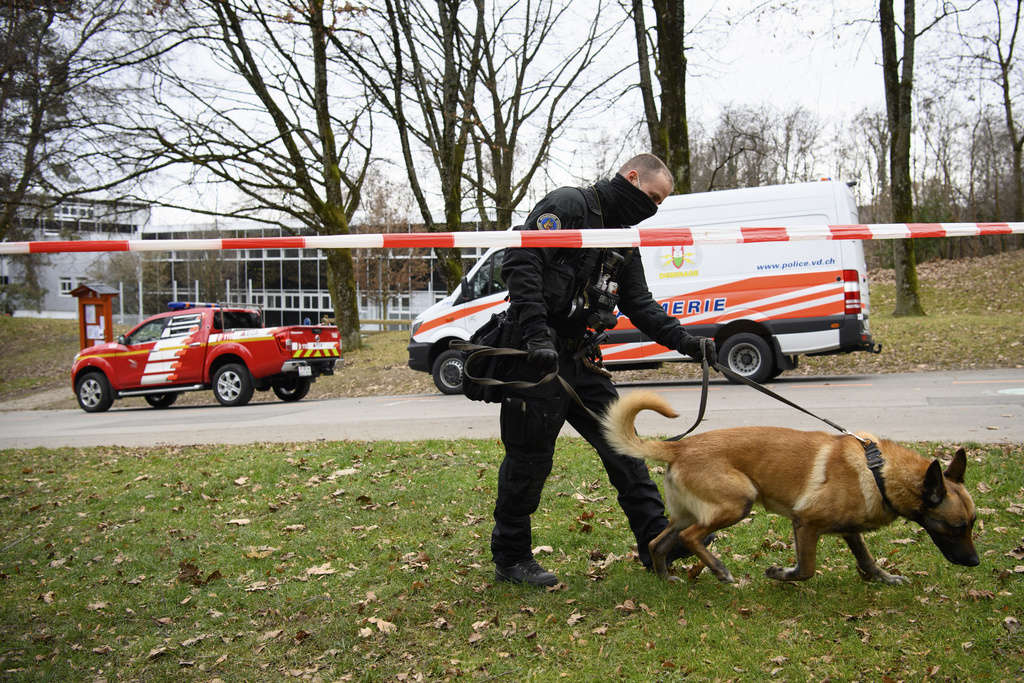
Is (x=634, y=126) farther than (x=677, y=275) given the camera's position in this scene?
Yes

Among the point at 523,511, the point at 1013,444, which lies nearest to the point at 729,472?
the point at 523,511

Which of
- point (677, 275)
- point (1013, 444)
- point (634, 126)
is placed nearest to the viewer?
point (1013, 444)

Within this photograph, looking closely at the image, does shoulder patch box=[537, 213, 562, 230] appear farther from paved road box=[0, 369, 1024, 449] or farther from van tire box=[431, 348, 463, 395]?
van tire box=[431, 348, 463, 395]

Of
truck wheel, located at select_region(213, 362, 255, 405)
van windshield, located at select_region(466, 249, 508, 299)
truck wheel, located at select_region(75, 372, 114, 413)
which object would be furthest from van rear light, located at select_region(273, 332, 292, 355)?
truck wheel, located at select_region(75, 372, 114, 413)

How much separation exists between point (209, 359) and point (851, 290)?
11147 millimetres

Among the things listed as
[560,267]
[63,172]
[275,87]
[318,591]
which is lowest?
[318,591]

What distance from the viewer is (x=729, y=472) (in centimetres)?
334

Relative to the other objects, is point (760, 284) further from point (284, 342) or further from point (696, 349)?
point (284, 342)

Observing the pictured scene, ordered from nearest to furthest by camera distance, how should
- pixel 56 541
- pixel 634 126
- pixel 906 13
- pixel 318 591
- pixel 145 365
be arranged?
pixel 318 591, pixel 56 541, pixel 145 365, pixel 906 13, pixel 634 126

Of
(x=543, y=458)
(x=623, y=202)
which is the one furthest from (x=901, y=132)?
(x=543, y=458)

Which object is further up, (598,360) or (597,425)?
(598,360)

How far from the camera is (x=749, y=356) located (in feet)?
37.5

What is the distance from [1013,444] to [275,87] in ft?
64.2

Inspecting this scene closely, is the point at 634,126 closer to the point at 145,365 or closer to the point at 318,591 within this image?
the point at 145,365
